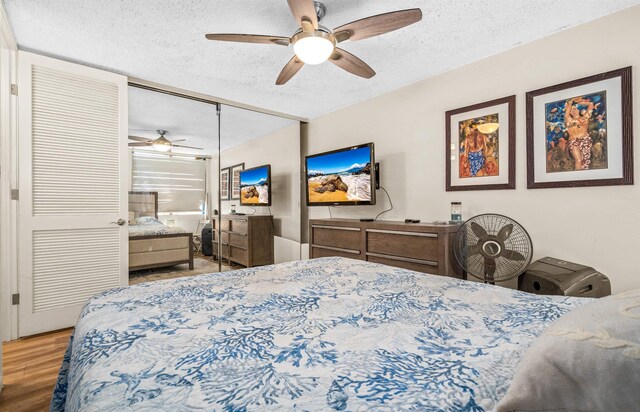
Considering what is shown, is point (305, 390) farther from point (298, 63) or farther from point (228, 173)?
point (228, 173)

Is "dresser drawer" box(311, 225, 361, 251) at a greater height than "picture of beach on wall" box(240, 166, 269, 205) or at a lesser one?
lesser

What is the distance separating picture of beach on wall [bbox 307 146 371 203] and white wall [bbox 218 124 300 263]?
0.85m

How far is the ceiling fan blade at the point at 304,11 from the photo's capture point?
1620 millimetres

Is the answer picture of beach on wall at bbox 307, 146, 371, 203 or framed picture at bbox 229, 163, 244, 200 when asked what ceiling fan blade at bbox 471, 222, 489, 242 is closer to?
picture of beach on wall at bbox 307, 146, 371, 203

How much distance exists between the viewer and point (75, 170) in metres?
2.71

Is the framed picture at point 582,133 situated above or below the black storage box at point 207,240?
above

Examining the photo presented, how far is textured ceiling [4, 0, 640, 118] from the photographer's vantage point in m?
1.99

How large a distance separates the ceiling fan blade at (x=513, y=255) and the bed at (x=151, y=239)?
3392 millimetres

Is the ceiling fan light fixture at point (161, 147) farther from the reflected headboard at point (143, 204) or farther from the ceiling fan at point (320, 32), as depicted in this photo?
the ceiling fan at point (320, 32)

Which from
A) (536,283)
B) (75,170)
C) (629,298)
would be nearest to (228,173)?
(75,170)

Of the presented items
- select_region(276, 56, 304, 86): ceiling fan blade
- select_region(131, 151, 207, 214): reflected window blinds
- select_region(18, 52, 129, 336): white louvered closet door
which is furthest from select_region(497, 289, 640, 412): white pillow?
select_region(131, 151, 207, 214): reflected window blinds

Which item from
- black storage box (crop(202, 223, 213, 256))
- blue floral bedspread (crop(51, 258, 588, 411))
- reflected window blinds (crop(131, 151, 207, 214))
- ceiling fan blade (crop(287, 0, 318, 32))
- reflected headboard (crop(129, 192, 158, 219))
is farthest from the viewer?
black storage box (crop(202, 223, 213, 256))

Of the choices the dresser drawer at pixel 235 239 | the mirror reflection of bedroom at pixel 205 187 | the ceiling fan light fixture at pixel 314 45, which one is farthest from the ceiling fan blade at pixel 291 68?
the dresser drawer at pixel 235 239

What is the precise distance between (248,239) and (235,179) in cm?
97
